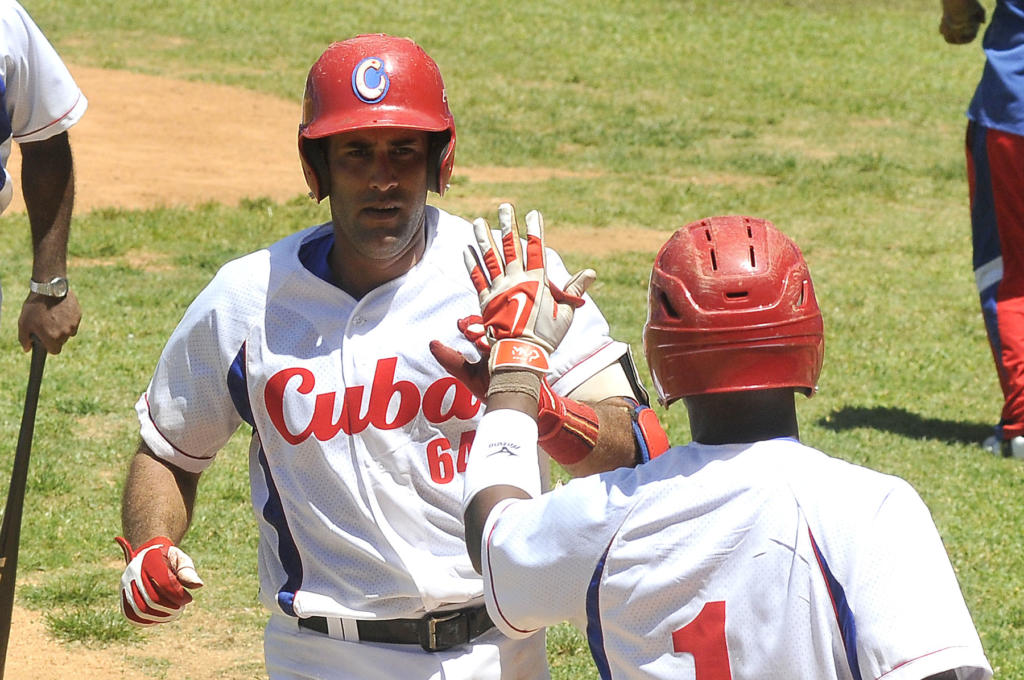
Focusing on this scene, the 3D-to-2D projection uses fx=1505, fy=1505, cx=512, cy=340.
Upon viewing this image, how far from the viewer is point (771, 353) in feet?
7.72

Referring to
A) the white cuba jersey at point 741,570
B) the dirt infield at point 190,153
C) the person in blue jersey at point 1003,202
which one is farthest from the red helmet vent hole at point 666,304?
the dirt infield at point 190,153

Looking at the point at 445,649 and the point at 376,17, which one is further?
the point at 376,17

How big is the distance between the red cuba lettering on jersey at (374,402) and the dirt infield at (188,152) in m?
7.94

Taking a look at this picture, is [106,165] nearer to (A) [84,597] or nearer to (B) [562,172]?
(B) [562,172]

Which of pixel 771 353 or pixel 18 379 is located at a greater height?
pixel 771 353

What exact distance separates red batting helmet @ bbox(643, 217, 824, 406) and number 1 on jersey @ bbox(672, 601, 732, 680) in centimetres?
35

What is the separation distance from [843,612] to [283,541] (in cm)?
141

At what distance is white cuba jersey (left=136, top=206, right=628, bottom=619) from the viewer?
3.14 meters

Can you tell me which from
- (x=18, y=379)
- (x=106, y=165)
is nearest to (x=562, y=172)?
(x=106, y=165)

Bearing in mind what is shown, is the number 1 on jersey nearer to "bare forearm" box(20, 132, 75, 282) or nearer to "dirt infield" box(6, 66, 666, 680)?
"bare forearm" box(20, 132, 75, 282)

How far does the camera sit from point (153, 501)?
3.34 m

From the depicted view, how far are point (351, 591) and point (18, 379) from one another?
5.59 metres

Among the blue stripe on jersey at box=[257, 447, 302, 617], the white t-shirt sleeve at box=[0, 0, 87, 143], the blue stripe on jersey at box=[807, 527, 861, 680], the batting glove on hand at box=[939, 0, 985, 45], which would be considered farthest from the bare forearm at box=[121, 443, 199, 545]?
the batting glove on hand at box=[939, 0, 985, 45]

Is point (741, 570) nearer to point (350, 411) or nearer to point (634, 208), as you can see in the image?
point (350, 411)
